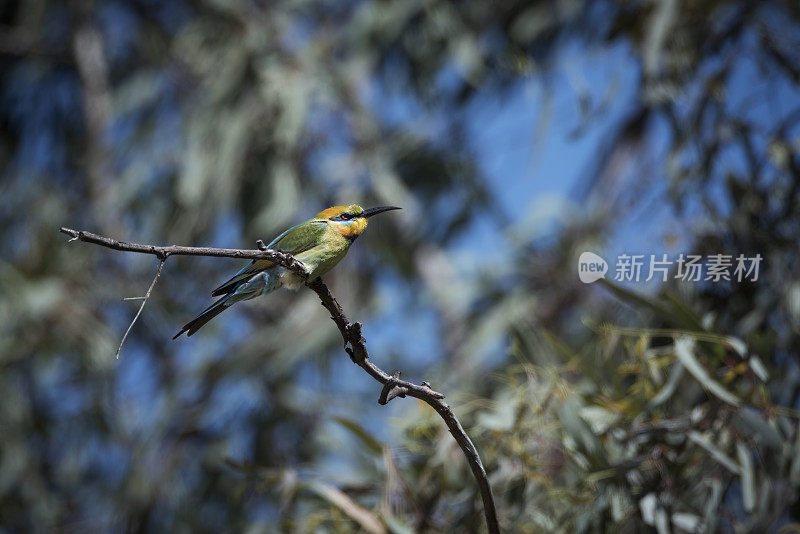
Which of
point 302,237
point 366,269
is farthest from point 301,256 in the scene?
point 366,269

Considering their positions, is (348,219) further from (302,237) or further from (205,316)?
(205,316)

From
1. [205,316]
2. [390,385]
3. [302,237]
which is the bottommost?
[390,385]

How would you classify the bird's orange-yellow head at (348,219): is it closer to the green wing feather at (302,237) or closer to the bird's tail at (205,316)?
the green wing feather at (302,237)

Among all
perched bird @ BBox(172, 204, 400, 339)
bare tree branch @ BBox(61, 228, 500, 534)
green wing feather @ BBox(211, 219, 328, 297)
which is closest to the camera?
bare tree branch @ BBox(61, 228, 500, 534)

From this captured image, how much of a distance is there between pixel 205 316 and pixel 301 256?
0.18m

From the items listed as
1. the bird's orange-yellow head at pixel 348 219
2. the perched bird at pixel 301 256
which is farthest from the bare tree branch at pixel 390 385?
the bird's orange-yellow head at pixel 348 219

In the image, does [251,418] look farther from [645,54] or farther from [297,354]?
[645,54]

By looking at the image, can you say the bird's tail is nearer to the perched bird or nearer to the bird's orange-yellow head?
the perched bird

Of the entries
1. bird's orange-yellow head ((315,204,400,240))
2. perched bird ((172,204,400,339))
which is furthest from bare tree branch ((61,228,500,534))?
bird's orange-yellow head ((315,204,400,240))

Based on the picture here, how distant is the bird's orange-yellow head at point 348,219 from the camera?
4.18 ft

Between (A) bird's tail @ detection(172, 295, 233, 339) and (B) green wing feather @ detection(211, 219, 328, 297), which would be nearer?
(A) bird's tail @ detection(172, 295, 233, 339)

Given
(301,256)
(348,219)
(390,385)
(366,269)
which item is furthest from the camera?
(366,269)

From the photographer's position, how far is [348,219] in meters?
1.30

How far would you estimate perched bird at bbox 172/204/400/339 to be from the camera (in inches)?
44.1
